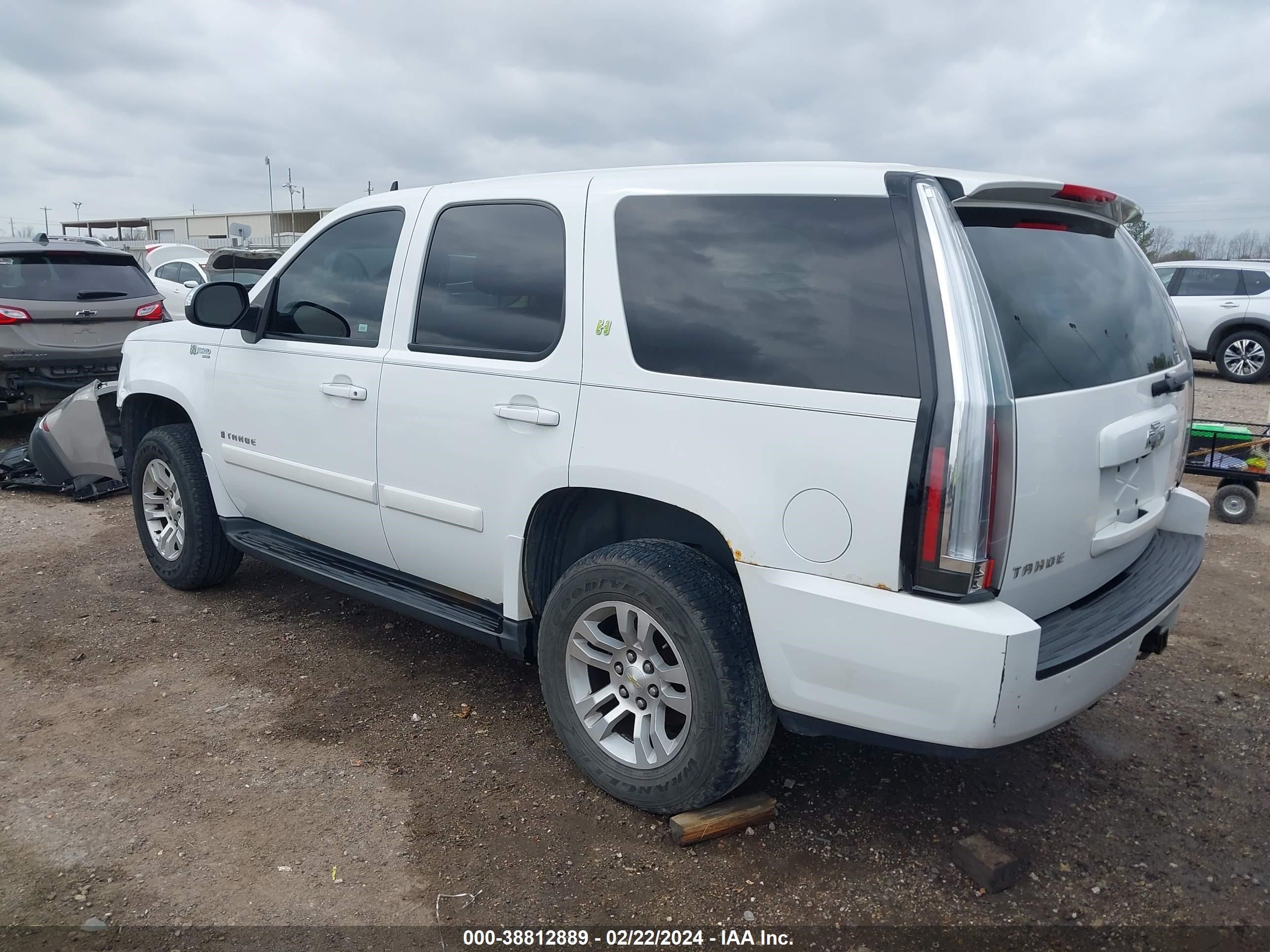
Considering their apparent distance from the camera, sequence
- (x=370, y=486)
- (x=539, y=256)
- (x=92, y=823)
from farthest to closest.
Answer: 1. (x=370, y=486)
2. (x=539, y=256)
3. (x=92, y=823)

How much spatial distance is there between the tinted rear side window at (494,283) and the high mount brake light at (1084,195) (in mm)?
1553

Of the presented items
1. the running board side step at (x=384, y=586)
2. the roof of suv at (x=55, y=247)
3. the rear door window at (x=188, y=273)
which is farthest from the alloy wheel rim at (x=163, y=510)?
the rear door window at (x=188, y=273)

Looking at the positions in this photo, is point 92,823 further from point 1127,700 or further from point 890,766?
point 1127,700

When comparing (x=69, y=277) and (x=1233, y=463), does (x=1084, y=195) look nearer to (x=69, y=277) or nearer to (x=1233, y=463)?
(x=1233, y=463)

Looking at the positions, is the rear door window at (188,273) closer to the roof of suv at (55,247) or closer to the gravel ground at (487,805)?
the roof of suv at (55,247)

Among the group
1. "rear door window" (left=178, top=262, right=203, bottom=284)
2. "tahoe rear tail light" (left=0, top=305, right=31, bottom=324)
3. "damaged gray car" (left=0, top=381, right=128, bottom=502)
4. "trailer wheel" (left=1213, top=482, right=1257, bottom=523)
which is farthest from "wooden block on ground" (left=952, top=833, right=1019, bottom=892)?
"rear door window" (left=178, top=262, right=203, bottom=284)

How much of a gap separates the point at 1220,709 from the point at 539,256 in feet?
10.7

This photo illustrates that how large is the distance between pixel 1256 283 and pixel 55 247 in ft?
49.7

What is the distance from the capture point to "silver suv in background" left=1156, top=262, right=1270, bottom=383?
44.6 ft

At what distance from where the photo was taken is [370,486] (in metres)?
3.76

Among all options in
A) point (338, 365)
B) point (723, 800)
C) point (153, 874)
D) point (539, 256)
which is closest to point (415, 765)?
point (153, 874)

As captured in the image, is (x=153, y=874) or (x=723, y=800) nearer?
(x=153, y=874)

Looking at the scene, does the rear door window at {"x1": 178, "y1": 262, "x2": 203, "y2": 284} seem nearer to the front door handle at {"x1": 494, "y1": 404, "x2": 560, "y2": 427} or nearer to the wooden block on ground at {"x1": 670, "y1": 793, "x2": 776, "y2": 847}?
the front door handle at {"x1": 494, "y1": 404, "x2": 560, "y2": 427}

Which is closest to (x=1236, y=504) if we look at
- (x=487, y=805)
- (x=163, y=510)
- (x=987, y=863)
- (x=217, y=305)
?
(x=987, y=863)
